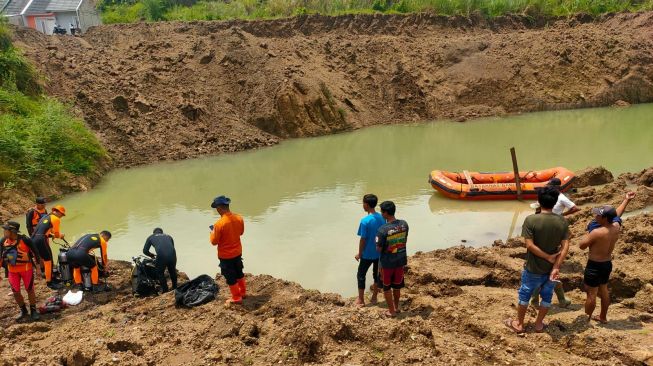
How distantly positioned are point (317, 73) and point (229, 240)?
1942cm

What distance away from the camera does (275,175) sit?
625 inches

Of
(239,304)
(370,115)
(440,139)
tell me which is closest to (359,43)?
(370,115)

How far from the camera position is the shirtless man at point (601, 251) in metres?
4.70

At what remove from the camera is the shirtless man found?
4.70 m

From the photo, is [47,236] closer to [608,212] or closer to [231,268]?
[231,268]

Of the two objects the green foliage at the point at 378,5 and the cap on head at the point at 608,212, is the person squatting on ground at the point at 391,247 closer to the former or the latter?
the cap on head at the point at 608,212

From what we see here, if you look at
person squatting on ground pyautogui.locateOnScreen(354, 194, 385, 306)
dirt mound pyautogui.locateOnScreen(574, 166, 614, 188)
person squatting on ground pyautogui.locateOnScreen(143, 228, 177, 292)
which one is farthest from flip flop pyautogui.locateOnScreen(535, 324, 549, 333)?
dirt mound pyautogui.locateOnScreen(574, 166, 614, 188)

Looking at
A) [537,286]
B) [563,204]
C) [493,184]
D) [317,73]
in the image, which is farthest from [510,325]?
[317,73]

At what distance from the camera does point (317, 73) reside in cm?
2441

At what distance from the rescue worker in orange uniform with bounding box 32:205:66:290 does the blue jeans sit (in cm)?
670

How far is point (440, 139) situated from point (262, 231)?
39.8 feet

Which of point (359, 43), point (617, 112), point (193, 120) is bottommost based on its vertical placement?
point (617, 112)

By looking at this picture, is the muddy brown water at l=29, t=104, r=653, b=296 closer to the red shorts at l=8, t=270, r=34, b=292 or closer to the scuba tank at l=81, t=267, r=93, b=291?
the scuba tank at l=81, t=267, r=93, b=291

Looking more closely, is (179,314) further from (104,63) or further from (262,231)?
(104,63)
